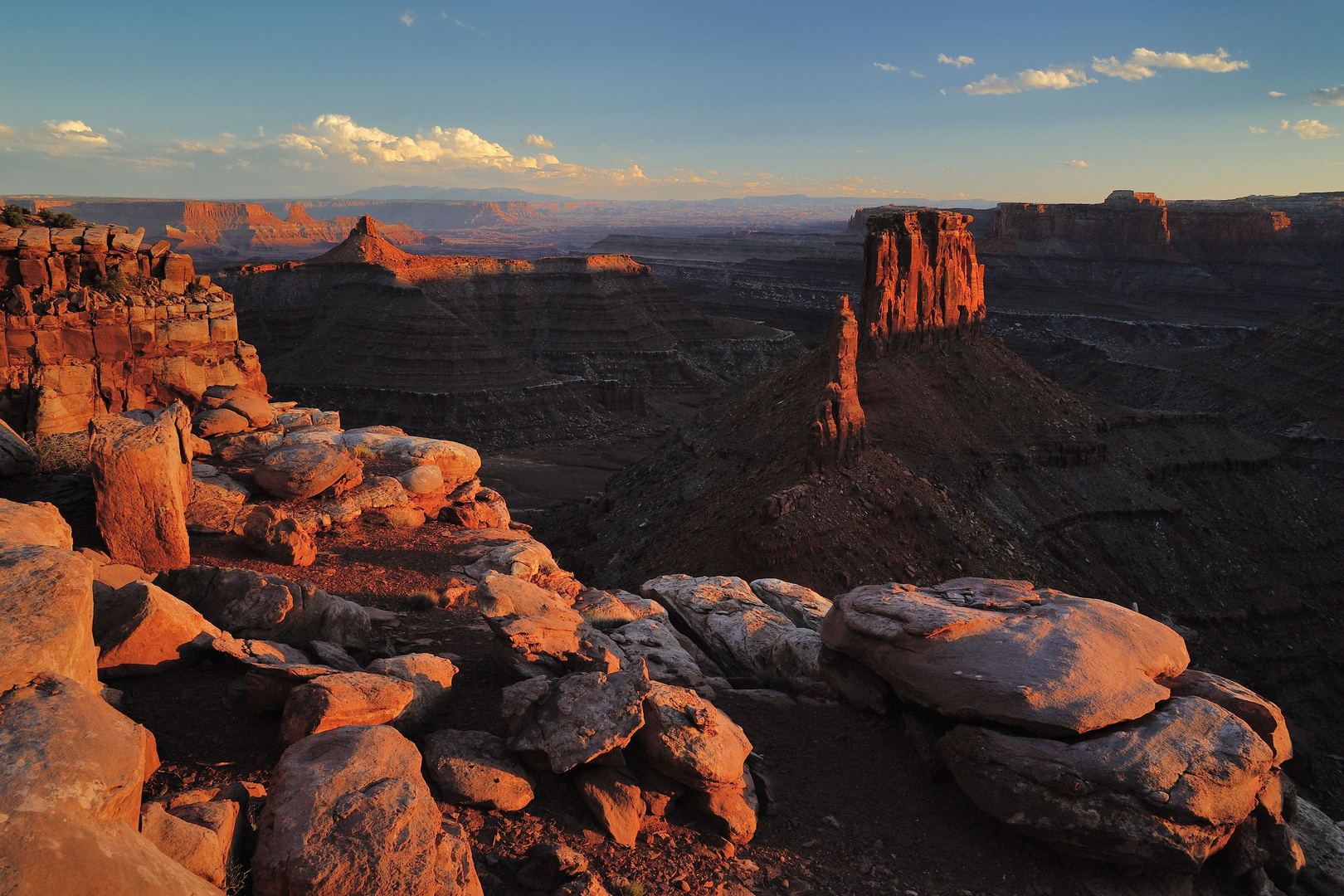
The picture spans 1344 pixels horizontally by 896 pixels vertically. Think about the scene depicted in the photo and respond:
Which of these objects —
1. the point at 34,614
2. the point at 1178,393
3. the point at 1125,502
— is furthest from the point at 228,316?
the point at 1178,393

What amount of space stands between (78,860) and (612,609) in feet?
32.0

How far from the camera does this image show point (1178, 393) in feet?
239

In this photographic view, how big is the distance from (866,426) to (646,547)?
1102cm

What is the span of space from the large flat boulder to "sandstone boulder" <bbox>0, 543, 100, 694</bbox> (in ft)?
29.5

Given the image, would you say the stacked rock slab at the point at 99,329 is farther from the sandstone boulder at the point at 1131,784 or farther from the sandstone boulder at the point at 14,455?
the sandstone boulder at the point at 1131,784

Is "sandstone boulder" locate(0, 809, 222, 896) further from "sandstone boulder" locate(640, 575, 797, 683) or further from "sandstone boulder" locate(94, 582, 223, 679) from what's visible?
"sandstone boulder" locate(640, 575, 797, 683)

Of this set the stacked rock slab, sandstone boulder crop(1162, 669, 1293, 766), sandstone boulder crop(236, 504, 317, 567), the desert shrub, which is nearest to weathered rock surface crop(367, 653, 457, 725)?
sandstone boulder crop(236, 504, 317, 567)

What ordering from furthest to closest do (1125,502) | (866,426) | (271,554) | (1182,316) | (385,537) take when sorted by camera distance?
1. (1182,316)
2. (1125,502)
3. (866,426)
4. (385,537)
5. (271,554)

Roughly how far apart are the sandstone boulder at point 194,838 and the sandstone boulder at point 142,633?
2.80 meters

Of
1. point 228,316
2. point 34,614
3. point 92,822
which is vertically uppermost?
point 228,316

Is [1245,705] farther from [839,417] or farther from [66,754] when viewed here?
[839,417]

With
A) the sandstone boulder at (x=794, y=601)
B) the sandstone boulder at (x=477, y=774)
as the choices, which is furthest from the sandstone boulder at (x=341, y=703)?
the sandstone boulder at (x=794, y=601)

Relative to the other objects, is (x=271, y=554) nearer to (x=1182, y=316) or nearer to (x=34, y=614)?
(x=34, y=614)

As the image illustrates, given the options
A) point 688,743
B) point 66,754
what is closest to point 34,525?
point 66,754
